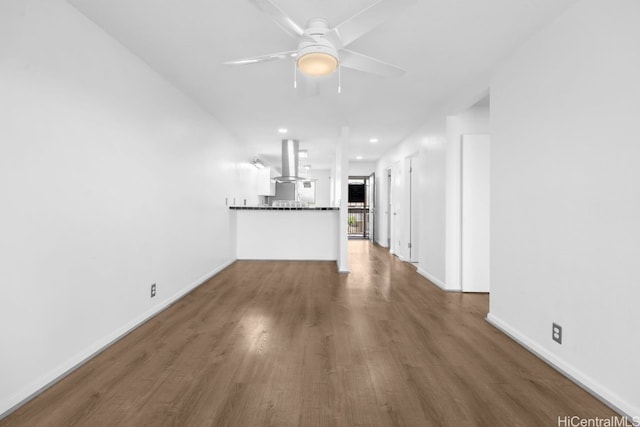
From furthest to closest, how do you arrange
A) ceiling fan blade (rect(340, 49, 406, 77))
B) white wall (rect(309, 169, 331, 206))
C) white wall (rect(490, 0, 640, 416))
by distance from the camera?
1. white wall (rect(309, 169, 331, 206))
2. ceiling fan blade (rect(340, 49, 406, 77))
3. white wall (rect(490, 0, 640, 416))

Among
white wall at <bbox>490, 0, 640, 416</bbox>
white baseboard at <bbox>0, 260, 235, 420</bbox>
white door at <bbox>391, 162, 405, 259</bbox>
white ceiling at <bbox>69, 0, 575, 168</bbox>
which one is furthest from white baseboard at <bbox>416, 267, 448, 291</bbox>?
white baseboard at <bbox>0, 260, 235, 420</bbox>

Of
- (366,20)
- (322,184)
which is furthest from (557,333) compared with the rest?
(322,184)

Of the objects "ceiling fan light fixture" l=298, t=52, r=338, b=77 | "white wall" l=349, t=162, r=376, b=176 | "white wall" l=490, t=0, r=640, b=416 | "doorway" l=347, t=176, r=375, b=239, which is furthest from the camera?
"doorway" l=347, t=176, r=375, b=239

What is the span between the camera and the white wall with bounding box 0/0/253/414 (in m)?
1.60

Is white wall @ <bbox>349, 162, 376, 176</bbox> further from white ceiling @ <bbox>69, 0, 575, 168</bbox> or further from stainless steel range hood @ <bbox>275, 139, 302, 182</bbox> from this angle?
white ceiling @ <bbox>69, 0, 575, 168</bbox>

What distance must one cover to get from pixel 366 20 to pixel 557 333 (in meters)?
2.35

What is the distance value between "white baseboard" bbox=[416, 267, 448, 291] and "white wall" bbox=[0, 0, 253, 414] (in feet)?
10.8

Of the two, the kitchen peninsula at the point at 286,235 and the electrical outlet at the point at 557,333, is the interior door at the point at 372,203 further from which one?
the electrical outlet at the point at 557,333

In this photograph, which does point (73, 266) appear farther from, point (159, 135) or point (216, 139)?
point (216, 139)

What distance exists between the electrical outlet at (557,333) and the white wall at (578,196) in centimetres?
4

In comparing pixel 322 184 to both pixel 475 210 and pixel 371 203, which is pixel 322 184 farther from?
pixel 475 210

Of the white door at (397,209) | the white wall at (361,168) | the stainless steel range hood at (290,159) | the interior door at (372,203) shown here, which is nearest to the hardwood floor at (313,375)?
the white door at (397,209)

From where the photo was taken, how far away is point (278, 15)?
1.62 meters

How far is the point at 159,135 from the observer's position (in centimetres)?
302
